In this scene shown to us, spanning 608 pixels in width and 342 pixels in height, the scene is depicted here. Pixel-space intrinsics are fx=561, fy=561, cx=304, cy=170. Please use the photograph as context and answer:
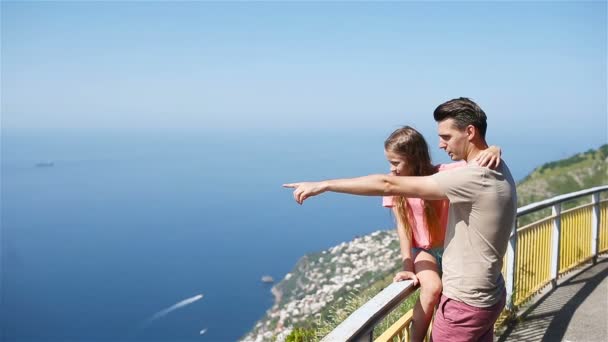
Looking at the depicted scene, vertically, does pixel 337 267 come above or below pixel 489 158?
below

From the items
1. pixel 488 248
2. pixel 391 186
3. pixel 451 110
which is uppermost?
pixel 451 110

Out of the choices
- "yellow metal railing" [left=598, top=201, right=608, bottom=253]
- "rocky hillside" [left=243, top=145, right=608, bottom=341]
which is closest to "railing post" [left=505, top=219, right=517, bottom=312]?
"yellow metal railing" [left=598, top=201, right=608, bottom=253]

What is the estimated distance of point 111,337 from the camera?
8719 centimetres

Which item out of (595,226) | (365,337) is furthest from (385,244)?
(365,337)

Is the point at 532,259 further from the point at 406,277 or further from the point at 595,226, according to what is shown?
the point at 406,277

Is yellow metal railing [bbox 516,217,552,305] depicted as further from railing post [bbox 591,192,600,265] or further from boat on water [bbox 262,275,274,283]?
boat on water [bbox 262,275,274,283]

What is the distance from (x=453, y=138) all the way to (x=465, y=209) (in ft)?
0.88

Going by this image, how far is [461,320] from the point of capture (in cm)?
207

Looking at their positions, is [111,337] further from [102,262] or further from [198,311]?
[102,262]

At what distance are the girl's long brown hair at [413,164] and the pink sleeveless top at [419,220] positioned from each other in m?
0.01

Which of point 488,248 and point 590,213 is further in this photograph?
point 590,213

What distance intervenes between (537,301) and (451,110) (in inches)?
163

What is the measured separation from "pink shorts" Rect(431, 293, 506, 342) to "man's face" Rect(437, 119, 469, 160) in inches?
21.8

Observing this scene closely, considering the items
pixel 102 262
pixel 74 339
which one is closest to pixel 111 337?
pixel 74 339
